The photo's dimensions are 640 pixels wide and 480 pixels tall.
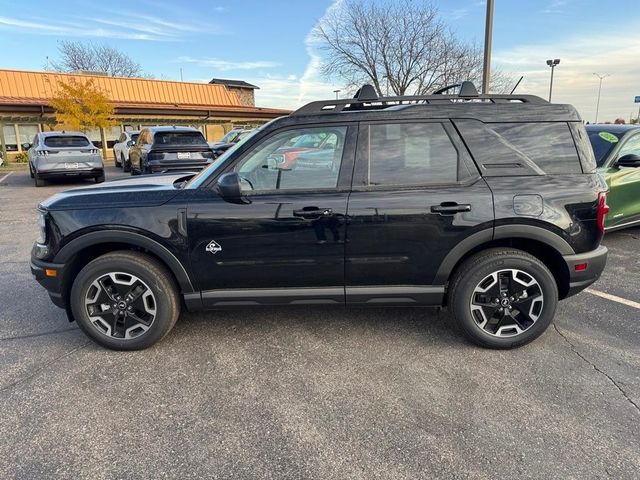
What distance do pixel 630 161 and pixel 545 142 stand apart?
3.38 metres

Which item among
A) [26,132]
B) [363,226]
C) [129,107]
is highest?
[129,107]

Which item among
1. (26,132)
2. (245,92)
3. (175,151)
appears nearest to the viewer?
(175,151)

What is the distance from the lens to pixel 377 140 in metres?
3.23

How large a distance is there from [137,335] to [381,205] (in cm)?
212

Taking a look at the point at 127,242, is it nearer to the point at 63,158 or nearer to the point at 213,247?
the point at 213,247

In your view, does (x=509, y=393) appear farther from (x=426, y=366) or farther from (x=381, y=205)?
(x=381, y=205)

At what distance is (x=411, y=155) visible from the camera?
3.24m

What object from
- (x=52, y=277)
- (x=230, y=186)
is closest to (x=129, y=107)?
(x=52, y=277)

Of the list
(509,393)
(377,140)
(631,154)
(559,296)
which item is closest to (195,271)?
(377,140)

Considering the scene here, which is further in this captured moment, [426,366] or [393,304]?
[393,304]

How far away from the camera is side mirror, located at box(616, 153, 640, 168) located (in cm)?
562

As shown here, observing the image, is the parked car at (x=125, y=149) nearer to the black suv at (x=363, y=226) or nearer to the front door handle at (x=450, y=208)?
the black suv at (x=363, y=226)

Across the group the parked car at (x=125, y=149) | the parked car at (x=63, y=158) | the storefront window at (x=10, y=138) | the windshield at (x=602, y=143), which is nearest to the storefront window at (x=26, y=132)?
the storefront window at (x=10, y=138)

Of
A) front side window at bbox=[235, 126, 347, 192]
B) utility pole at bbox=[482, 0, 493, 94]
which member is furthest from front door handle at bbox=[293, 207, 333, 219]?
utility pole at bbox=[482, 0, 493, 94]
